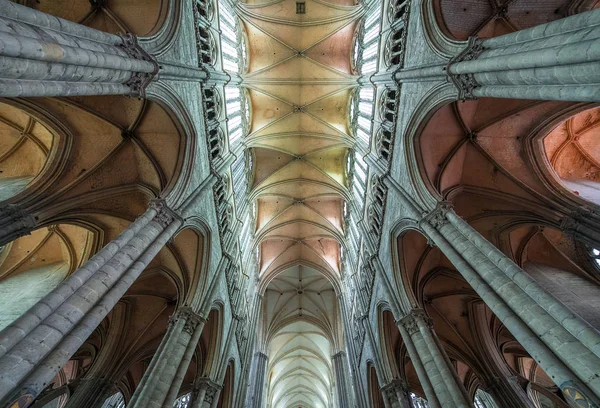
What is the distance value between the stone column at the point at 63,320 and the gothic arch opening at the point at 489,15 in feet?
33.4

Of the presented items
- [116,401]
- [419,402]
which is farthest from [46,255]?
[419,402]

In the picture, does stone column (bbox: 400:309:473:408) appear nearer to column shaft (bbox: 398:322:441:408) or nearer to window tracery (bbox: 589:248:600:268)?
column shaft (bbox: 398:322:441:408)

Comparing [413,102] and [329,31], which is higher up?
[329,31]

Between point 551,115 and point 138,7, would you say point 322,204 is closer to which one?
point 551,115

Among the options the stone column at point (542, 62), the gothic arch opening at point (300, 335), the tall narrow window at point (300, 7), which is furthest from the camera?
the gothic arch opening at point (300, 335)

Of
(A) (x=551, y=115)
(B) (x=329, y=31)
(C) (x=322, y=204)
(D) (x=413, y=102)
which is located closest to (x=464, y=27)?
(D) (x=413, y=102)

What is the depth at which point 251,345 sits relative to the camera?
1883 cm

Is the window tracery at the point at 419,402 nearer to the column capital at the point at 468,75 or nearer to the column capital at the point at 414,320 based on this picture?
the column capital at the point at 414,320

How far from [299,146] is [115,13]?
13.1m

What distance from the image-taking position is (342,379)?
2194 centimetres

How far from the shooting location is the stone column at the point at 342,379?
19875mm

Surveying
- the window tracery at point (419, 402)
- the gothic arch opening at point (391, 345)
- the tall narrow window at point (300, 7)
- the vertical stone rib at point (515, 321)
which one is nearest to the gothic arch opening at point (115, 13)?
the vertical stone rib at point (515, 321)

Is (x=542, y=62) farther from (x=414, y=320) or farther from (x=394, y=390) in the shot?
(x=394, y=390)

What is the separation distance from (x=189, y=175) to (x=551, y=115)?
1189 centimetres
